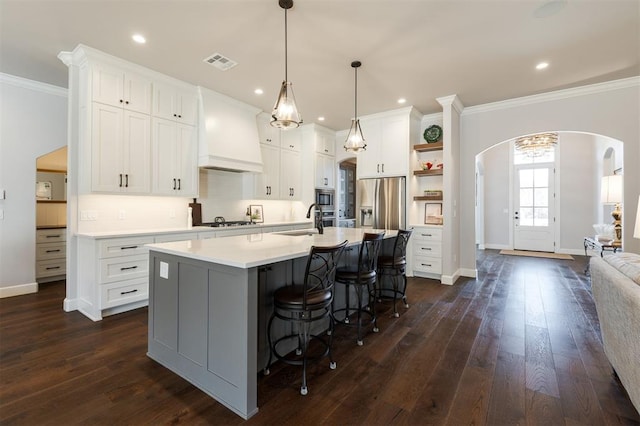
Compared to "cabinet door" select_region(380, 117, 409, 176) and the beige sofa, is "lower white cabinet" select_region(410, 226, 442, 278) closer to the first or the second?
"cabinet door" select_region(380, 117, 409, 176)

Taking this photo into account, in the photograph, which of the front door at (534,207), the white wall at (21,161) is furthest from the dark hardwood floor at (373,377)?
the front door at (534,207)

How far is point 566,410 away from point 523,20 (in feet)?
10.3

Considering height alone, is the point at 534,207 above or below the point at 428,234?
above

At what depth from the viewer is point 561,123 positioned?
4.39 meters

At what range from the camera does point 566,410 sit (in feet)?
5.84

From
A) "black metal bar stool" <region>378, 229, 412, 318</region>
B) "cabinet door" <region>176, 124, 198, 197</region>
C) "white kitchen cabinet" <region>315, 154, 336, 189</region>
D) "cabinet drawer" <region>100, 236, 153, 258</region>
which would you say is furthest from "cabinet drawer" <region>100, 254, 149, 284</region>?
"white kitchen cabinet" <region>315, 154, 336, 189</region>

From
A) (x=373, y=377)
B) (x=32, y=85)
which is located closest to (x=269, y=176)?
(x=32, y=85)

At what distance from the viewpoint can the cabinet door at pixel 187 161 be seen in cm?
411

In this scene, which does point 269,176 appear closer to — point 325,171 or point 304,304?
point 325,171

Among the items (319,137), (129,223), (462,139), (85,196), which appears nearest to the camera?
(85,196)

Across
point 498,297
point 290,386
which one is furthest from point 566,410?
point 498,297

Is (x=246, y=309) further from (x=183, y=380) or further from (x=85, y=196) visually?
(x=85, y=196)

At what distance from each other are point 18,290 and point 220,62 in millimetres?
4001

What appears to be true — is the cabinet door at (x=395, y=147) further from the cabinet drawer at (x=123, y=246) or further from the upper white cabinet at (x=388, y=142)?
A: the cabinet drawer at (x=123, y=246)
